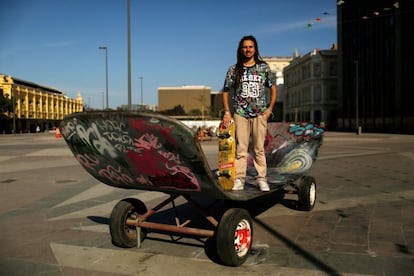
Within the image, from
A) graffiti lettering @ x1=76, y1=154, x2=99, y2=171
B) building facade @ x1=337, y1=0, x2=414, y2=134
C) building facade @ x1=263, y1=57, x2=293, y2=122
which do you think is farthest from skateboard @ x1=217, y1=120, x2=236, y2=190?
building facade @ x1=263, y1=57, x2=293, y2=122

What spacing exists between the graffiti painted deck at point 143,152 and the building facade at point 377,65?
1670 inches

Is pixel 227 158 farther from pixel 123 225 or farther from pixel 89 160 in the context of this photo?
pixel 89 160

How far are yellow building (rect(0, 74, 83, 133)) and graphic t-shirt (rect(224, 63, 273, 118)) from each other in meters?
55.8

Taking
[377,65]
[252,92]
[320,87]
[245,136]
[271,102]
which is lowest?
[245,136]

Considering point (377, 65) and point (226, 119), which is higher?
point (377, 65)

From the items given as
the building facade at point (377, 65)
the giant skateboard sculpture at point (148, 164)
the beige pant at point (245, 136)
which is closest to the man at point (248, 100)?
the beige pant at point (245, 136)

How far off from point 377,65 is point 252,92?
189 ft

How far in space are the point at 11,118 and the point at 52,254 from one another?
7180cm

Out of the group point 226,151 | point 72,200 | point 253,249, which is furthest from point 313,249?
point 72,200

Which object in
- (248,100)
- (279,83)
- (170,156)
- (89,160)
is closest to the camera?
(170,156)

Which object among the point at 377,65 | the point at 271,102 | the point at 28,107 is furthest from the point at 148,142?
the point at 28,107

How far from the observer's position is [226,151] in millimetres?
4051

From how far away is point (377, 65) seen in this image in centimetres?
5550

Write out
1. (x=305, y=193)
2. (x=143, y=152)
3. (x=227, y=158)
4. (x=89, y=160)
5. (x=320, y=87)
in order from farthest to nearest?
(x=320, y=87)
(x=305, y=193)
(x=227, y=158)
(x=89, y=160)
(x=143, y=152)
